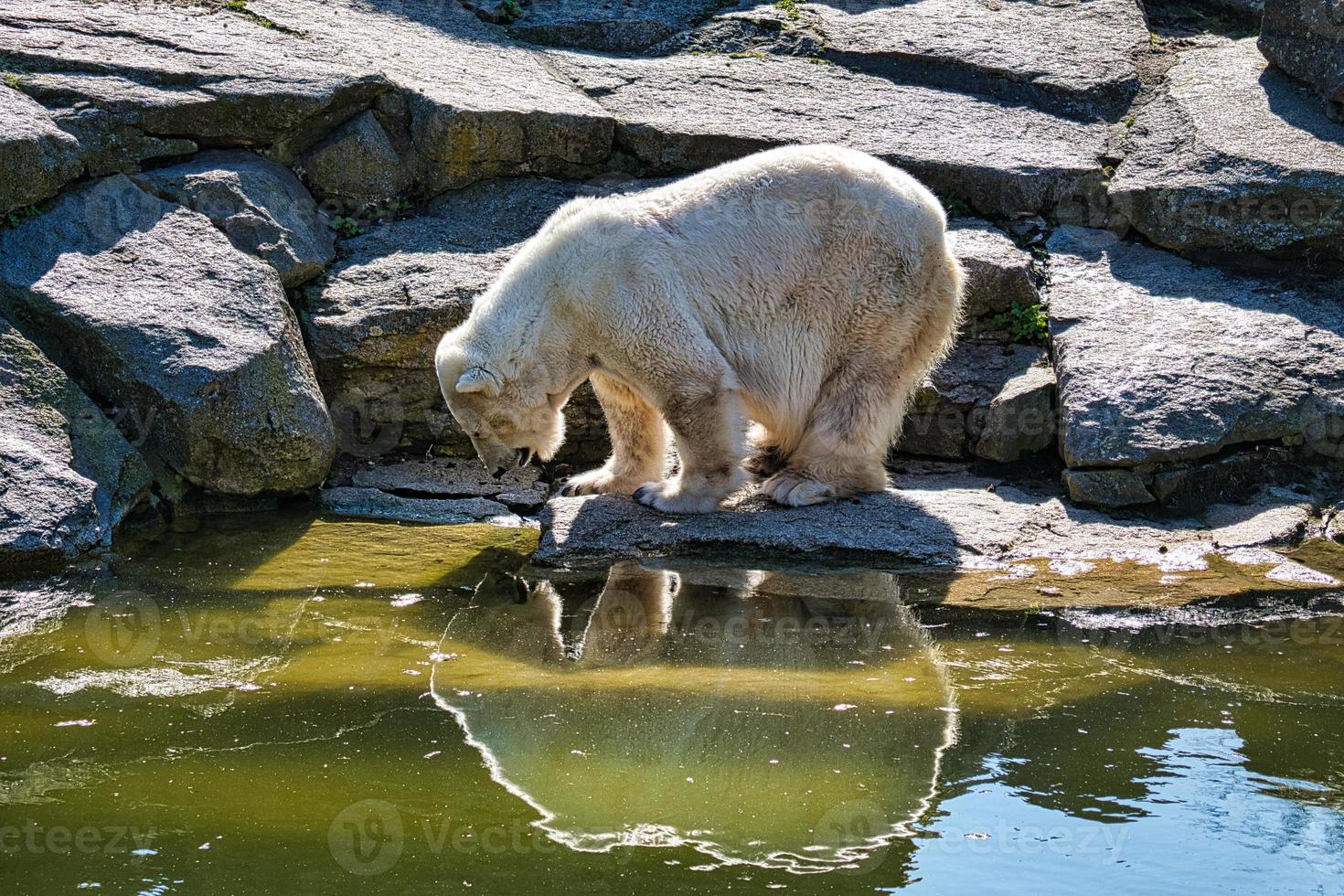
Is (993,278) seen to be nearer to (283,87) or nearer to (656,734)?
(283,87)

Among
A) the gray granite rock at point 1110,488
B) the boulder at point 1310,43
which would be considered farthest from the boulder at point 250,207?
the boulder at point 1310,43

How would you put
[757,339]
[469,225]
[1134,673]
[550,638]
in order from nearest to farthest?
[1134,673]
[550,638]
[757,339]
[469,225]

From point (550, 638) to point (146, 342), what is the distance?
3.11m

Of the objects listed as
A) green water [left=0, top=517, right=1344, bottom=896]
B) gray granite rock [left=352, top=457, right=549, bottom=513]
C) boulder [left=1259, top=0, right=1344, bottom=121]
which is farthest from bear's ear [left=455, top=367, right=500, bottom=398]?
boulder [left=1259, top=0, right=1344, bottom=121]

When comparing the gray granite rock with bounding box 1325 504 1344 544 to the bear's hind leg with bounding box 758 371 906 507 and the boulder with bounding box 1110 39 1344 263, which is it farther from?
the bear's hind leg with bounding box 758 371 906 507

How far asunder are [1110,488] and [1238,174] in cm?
273

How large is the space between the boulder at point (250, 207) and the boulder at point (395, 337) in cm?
21

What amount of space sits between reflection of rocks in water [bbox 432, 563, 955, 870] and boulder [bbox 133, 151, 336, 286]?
9.63 feet

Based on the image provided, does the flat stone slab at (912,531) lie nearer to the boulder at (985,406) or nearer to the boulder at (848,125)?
the boulder at (985,406)

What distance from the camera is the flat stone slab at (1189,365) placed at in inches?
276

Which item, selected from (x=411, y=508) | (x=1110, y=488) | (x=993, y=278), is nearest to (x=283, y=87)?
(x=411, y=508)

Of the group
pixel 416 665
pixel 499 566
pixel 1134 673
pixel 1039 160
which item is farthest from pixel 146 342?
pixel 1039 160

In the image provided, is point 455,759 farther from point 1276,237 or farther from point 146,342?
point 1276,237

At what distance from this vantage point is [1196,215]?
8438 mm
